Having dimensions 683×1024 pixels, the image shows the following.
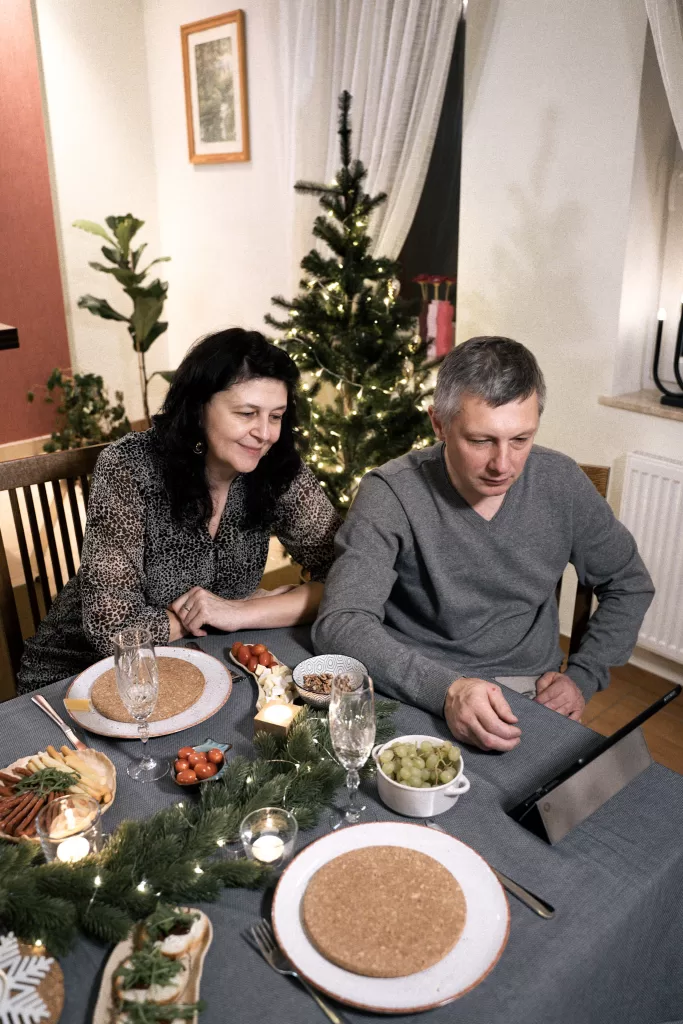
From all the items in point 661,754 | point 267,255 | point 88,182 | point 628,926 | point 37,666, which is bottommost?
point 661,754

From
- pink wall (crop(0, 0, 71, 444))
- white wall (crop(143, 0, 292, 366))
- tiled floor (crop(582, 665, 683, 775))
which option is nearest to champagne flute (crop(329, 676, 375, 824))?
tiled floor (crop(582, 665, 683, 775))

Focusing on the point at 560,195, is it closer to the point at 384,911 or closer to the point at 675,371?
the point at 675,371

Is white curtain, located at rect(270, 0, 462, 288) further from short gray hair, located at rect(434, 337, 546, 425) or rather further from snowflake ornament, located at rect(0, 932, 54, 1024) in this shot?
snowflake ornament, located at rect(0, 932, 54, 1024)

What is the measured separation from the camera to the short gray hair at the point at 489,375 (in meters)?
1.38

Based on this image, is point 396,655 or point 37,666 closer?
point 396,655

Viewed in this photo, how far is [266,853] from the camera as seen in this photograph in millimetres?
955

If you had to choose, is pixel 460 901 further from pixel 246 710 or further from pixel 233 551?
pixel 233 551

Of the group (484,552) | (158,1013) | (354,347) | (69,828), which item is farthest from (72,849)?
(354,347)

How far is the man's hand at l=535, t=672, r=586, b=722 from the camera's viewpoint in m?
1.54

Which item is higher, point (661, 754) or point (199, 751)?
point (199, 751)

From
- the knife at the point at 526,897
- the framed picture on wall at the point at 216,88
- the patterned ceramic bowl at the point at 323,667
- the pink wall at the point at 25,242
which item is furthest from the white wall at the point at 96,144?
the knife at the point at 526,897

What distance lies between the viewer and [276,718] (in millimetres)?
1174

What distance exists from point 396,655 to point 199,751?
36 cm

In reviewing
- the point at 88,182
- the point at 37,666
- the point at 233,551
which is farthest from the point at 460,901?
the point at 88,182
